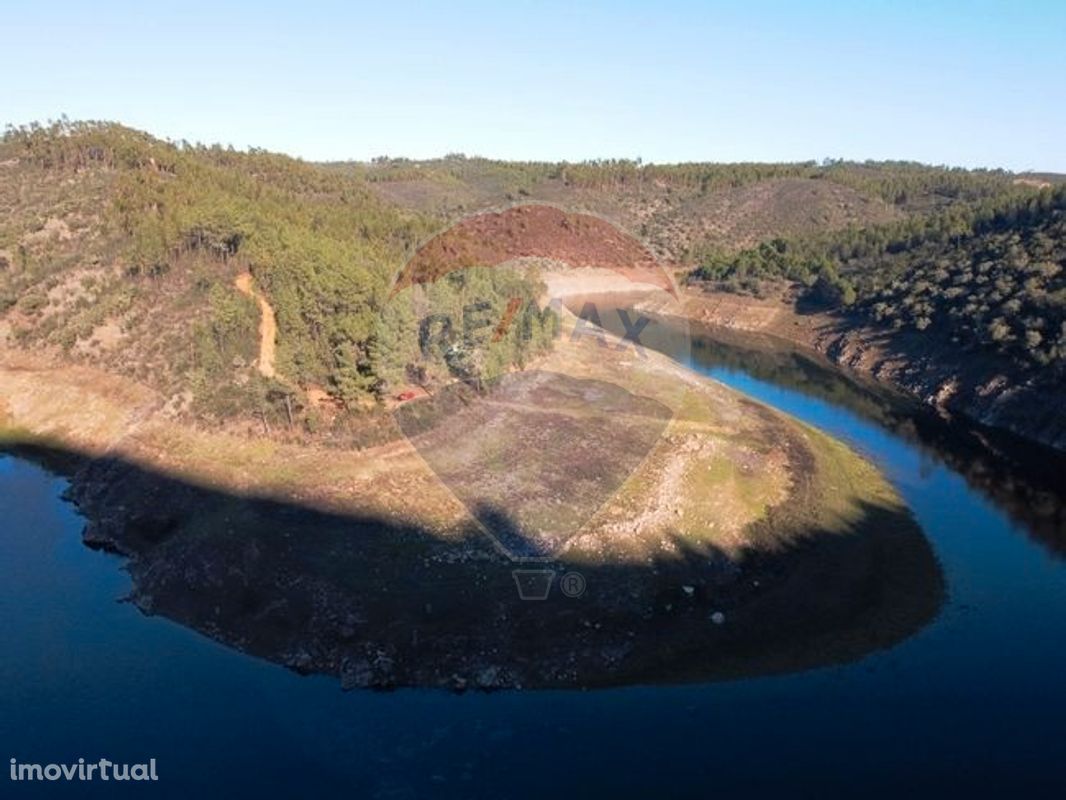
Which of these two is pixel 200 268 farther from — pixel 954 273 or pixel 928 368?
pixel 954 273

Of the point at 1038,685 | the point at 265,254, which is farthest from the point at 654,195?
the point at 1038,685

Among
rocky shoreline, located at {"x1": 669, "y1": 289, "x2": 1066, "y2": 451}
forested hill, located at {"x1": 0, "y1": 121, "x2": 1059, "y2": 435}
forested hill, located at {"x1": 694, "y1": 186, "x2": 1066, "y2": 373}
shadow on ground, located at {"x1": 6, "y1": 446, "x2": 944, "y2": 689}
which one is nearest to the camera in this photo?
shadow on ground, located at {"x1": 6, "y1": 446, "x2": 944, "y2": 689}

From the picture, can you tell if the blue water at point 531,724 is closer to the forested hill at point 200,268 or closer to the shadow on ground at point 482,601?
the shadow on ground at point 482,601

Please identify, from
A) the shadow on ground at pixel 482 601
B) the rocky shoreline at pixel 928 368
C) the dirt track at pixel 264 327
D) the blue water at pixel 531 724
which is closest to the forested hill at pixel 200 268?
the dirt track at pixel 264 327

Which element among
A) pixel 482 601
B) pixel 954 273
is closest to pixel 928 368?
pixel 954 273

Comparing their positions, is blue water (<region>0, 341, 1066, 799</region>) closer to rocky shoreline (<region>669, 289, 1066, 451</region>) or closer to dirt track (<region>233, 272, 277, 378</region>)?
dirt track (<region>233, 272, 277, 378</region>)

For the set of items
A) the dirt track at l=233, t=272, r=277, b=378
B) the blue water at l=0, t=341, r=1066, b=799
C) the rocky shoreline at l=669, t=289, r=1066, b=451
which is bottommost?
the blue water at l=0, t=341, r=1066, b=799

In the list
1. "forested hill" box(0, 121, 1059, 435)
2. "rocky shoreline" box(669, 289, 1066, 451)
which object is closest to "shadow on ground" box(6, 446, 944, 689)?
"forested hill" box(0, 121, 1059, 435)
